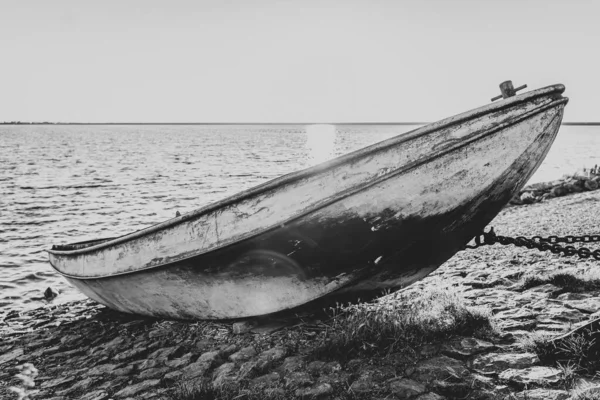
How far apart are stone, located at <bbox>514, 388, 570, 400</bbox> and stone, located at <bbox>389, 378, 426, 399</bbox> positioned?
2.11 feet

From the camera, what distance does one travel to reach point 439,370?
3.50 m

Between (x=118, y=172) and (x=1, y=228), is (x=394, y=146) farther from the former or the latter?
(x=118, y=172)

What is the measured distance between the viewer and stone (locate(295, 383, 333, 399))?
343cm

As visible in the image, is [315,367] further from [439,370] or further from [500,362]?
[500,362]

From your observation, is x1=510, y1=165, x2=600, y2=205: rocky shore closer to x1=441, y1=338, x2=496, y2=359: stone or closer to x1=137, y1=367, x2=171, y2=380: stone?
x1=441, y1=338, x2=496, y2=359: stone

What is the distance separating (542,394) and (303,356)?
6.30 ft

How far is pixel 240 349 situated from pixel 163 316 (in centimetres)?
141

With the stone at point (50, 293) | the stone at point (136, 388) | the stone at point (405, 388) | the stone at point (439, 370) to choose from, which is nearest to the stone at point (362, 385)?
the stone at point (405, 388)

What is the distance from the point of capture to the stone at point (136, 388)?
403cm

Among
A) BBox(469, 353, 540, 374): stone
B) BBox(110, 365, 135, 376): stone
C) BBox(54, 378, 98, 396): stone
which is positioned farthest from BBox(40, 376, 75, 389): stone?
BBox(469, 353, 540, 374): stone

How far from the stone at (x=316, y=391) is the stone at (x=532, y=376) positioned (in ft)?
4.19

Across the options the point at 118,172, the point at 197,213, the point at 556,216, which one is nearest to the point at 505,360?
the point at 197,213

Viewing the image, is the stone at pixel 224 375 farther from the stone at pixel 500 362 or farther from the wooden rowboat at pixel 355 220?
the stone at pixel 500 362

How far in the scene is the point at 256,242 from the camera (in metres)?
4.23
